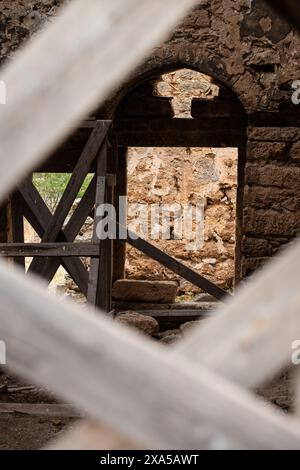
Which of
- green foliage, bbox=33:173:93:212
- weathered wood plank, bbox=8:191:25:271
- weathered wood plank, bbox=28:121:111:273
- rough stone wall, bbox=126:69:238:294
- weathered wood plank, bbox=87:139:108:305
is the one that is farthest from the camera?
green foliage, bbox=33:173:93:212

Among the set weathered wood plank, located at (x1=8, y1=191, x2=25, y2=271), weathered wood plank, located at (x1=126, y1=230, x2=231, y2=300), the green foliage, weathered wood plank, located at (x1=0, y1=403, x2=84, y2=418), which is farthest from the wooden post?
the green foliage

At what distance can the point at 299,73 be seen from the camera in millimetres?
6070

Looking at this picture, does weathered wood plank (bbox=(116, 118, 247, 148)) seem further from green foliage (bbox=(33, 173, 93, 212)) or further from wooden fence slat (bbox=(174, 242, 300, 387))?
wooden fence slat (bbox=(174, 242, 300, 387))

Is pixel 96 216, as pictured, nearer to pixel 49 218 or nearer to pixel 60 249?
pixel 60 249

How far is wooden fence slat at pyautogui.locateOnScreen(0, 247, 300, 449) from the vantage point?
1198 millimetres

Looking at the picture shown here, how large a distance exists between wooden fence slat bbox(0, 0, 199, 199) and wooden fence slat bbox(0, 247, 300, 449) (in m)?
0.24

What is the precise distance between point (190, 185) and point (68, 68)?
9.91 m

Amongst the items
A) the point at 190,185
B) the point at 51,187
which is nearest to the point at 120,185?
the point at 190,185

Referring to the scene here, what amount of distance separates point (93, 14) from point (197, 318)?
19.2ft

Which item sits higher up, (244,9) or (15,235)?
(244,9)

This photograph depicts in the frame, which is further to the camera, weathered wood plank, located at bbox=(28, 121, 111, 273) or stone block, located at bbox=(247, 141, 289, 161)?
stone block, located at bbox=(247, 141, 289, 161)

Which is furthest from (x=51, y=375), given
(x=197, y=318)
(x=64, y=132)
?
(x=197, y=318)
